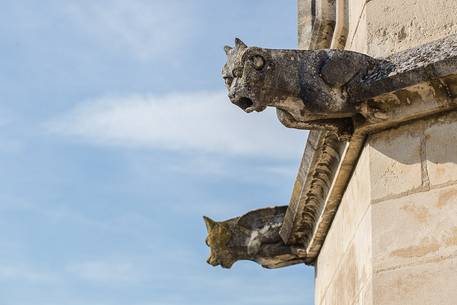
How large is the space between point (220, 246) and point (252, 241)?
0.74 ft

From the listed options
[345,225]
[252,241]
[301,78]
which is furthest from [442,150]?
[252,241]

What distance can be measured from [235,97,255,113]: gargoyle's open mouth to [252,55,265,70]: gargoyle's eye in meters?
0.15

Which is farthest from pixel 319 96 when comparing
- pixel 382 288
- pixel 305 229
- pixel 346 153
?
pixel 305 229

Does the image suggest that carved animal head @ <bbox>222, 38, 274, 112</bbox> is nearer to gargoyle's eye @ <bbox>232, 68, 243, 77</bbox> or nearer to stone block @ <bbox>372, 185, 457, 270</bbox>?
gargoyle's eye @ <bbox>232, 68, 243, 77</bbox>

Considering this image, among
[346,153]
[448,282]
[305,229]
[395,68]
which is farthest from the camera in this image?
[305,229]

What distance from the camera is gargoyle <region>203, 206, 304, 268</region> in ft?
26.3

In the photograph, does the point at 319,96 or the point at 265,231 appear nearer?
the point at 319,96

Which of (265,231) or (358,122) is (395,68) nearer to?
(358,122)

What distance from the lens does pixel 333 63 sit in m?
5.42

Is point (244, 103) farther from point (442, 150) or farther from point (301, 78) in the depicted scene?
point (442, 150)

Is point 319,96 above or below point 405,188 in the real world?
above

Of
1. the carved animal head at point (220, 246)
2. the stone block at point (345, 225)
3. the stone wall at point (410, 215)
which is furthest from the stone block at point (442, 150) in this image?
the carved animal head at point (220, 246)

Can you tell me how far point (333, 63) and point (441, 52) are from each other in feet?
1.85

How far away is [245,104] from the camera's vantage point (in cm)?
535
